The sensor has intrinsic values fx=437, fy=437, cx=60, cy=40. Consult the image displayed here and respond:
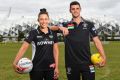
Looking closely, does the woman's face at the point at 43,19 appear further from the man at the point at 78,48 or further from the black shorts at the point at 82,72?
the black shorts at the point at 82,72

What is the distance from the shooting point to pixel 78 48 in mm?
9820

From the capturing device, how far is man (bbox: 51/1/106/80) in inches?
385

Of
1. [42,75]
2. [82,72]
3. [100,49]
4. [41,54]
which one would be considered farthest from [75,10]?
[42,75]

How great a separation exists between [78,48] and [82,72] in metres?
0.55

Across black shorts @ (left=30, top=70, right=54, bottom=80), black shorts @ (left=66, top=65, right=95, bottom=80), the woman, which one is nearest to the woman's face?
the woman

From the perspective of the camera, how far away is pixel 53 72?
9.72 metres

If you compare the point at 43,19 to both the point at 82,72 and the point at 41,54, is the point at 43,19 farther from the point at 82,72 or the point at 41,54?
the point at 82,72

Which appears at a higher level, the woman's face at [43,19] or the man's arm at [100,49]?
the woman's face at [43,19]

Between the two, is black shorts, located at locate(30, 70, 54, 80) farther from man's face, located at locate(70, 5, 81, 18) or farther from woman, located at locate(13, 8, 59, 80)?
man's face, located at locate(70, 5, 81, 18)

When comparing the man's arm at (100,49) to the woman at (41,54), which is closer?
the woman at (41,54)

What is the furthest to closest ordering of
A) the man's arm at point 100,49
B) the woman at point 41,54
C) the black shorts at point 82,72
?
the man's arm at point 100,49, the black shorts at point 82,72, the woman at point 41,54

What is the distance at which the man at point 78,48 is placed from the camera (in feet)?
32.1

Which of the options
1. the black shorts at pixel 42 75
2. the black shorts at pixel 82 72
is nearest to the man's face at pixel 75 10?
the black shorts at pixel 82 72

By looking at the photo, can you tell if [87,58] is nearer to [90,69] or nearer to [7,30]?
[90,69]
